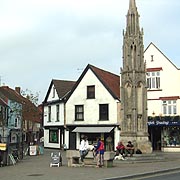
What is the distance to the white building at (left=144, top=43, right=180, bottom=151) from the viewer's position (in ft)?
139

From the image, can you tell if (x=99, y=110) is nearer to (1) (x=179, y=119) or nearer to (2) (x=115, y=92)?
(2) (x=115, y=92)

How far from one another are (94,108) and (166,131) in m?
8.04

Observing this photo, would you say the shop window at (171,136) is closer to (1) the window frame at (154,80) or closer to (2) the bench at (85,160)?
(1) the window frame at (154,80)

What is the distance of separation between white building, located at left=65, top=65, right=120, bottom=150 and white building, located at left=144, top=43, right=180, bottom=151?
404 cm

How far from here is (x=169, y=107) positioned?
42.7 metres

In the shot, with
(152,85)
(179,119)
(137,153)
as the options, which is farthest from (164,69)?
(137,153)

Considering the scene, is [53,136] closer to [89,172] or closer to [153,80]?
[153,80]

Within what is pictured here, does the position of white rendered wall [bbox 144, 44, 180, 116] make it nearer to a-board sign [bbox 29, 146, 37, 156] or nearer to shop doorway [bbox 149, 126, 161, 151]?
shop doorway [bbox 149, 126, 161, 151]

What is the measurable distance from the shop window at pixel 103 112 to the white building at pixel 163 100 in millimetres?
4516

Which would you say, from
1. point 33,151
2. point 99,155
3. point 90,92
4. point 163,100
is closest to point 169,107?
point 163,100

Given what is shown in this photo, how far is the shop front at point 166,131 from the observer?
42.0 metres

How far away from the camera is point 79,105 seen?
45.7 meters

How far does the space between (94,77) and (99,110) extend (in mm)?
3744

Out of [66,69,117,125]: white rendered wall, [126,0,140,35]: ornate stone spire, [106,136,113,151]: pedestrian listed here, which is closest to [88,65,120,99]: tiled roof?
[66,69,117,125]: white rendered wall
